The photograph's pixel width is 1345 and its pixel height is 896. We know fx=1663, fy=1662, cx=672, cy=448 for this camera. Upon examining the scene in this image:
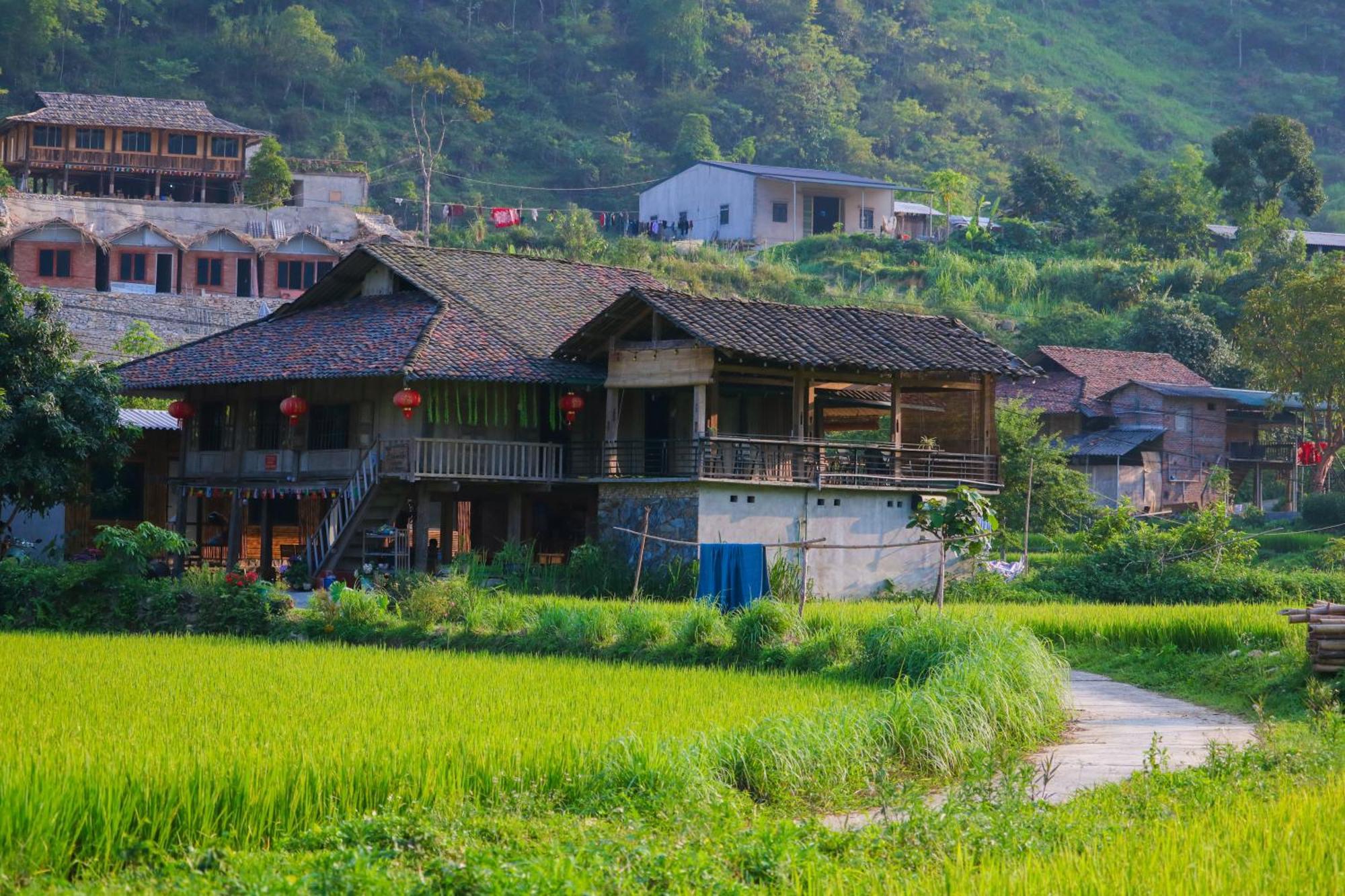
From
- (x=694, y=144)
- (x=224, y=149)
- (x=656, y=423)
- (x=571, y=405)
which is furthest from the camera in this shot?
(x=694, y=144)

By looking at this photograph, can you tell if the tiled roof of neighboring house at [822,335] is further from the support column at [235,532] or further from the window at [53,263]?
the window at [53,263]

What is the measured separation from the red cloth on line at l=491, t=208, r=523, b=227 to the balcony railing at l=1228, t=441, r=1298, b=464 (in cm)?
2744

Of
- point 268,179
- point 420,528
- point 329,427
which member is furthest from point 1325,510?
point 268,179

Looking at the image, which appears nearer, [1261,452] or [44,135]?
[1261,452]

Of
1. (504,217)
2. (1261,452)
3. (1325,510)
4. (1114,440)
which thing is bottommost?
(1325,510)

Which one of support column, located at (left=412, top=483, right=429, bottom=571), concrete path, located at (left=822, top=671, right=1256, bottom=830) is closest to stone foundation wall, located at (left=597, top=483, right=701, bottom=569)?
support column, located at (left=412, top=483, right=429, bottom=571)

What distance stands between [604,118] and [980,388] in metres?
55.6

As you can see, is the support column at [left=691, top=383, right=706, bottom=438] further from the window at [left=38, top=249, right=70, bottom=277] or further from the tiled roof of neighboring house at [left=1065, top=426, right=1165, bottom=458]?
the window at [left=38, top=249, right=70, bottom=277]

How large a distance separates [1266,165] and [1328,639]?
51.2 m

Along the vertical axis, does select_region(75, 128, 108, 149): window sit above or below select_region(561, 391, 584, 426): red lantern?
above

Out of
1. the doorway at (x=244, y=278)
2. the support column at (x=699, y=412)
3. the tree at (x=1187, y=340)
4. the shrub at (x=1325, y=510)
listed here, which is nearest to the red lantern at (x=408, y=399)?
the support column at (x=699, y=412)

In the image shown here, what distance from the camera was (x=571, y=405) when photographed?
27469 mm

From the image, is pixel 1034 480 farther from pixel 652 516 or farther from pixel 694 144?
pixel 694 144

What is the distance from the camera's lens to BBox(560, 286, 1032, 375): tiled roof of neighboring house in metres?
25.5
